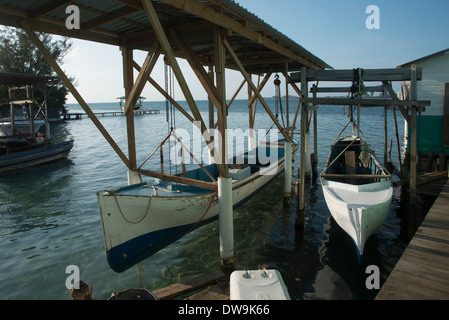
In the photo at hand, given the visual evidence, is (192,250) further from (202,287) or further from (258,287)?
(258,287)

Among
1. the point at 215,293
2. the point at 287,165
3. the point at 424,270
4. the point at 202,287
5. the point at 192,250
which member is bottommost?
the point at 192,250

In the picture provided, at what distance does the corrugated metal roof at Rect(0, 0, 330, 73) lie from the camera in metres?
5.62

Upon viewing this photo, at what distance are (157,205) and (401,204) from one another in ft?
30.6

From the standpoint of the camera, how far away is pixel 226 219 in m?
6.56

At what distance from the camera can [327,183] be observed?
920 centimetres

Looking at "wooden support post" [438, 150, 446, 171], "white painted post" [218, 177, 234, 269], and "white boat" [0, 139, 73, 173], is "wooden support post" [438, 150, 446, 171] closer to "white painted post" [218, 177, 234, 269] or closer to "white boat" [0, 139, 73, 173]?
"white painted post" [218, 177, 234, 269]

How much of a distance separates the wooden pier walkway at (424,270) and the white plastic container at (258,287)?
151cm

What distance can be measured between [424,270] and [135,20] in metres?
7.59

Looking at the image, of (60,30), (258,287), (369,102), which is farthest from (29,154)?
(258,287)

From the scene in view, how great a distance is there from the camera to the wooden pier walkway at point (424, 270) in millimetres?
4434

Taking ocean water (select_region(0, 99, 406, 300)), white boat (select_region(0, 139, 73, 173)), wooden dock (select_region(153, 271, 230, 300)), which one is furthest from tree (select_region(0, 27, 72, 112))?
wooden dock (select_region(153, 271, 230, 300))

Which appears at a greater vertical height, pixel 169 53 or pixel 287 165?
pixel 169 53
